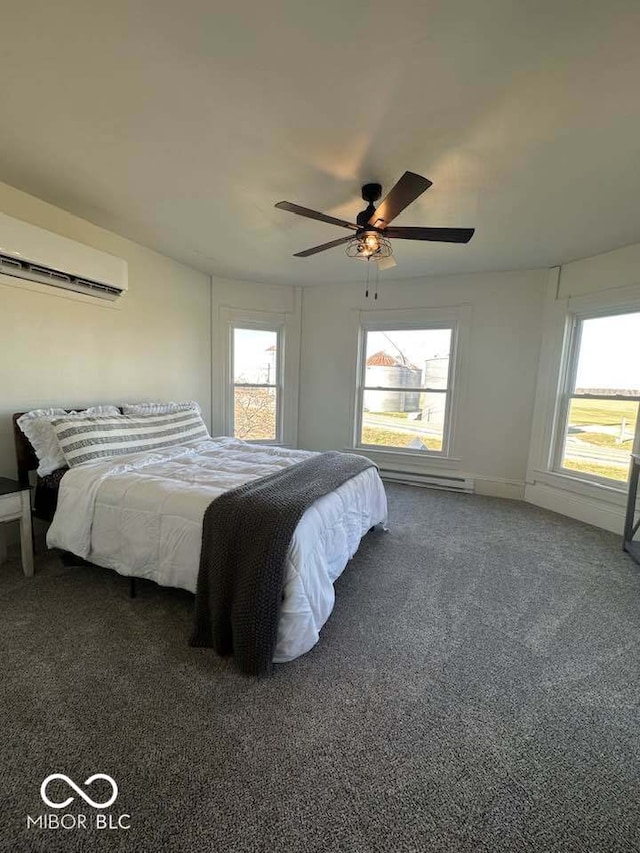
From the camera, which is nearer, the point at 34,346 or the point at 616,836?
the point at 616,836

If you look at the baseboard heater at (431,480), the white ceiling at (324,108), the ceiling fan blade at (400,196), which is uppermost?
the white ceiling at (324,108)

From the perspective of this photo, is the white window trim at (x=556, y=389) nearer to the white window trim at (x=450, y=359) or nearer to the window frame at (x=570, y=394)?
the window frame at (x=570, y=394)

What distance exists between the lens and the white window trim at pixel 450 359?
169 inches

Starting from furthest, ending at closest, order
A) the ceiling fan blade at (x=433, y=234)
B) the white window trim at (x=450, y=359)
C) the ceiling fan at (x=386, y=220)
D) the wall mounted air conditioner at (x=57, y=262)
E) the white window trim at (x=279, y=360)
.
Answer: the white window trim at (x=279, y=360)
the white window trim at (x=450, y=359)
the wall mounted air conditioner at (x=57, y=262)
the ceiling fan blade at (x=433, y=234)
the ceiling fan at (x=386, y=220)

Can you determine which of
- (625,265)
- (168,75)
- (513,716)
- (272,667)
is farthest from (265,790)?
(625,265)

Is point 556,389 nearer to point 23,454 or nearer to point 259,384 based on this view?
point 259,384

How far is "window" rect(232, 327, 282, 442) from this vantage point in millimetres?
4793

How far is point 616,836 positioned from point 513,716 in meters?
0.39

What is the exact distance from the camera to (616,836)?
1.05m

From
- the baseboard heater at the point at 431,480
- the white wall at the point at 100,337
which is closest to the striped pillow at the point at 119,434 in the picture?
the white wall at the point at 100,337

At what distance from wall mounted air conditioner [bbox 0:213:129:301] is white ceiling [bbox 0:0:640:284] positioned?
1.11 ft

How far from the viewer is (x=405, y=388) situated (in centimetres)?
465

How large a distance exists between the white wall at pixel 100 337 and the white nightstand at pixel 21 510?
61 cm

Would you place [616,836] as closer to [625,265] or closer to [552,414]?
[552,414]
